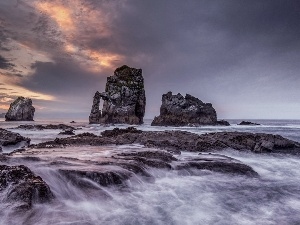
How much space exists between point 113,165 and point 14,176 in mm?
3185

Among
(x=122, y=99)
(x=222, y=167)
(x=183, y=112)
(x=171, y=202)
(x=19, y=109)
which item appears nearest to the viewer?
(x=171, y=202)

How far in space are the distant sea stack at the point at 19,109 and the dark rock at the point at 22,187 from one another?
109544 millimetres

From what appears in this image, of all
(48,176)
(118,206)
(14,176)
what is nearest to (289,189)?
(118,206)

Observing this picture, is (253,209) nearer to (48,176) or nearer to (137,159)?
(137,159)

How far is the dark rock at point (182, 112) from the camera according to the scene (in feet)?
239

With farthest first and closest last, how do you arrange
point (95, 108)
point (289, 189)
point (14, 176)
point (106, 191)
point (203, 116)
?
point (95, 108) < point (203, 116) < point (289, 189) < point (106, 191) < point (14, 176)

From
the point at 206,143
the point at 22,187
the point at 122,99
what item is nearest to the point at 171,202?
the point at 22,187

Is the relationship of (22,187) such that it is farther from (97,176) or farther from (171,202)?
(171,202)

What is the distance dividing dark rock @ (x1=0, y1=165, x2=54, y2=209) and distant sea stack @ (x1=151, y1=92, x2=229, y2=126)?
6670cm

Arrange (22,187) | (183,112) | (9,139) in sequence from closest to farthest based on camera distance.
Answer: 1. (22,187)
2. (9,139)
3. (183,112)

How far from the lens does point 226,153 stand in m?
14.1

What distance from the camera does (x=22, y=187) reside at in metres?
5.27

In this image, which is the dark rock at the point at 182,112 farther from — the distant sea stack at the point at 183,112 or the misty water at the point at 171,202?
the misty water at the point at 171,202

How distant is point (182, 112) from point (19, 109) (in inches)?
2781
